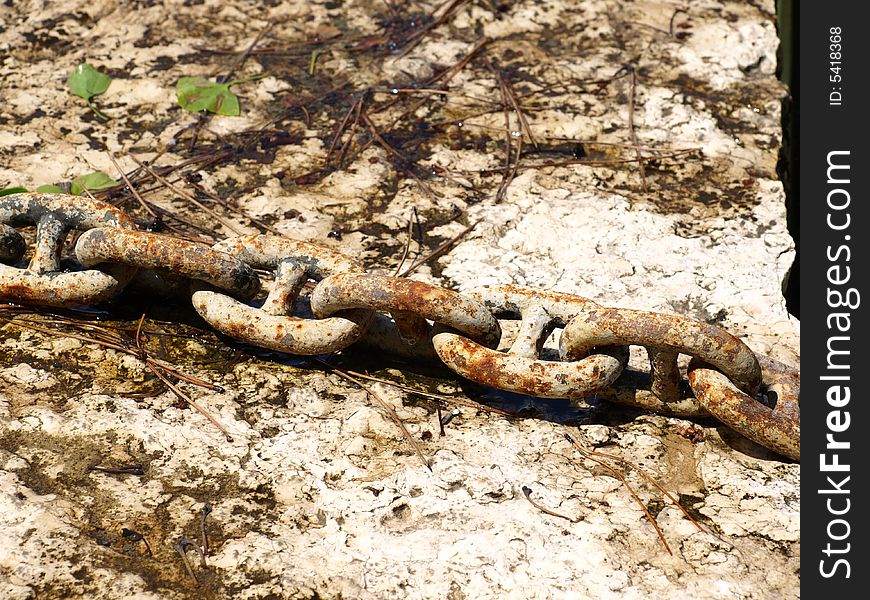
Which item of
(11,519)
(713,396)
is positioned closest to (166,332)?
(11,519)

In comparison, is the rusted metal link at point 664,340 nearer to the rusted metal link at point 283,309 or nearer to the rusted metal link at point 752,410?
the rusted metal link at point 752,410

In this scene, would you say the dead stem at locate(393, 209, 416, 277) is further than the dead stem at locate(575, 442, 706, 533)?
Yes

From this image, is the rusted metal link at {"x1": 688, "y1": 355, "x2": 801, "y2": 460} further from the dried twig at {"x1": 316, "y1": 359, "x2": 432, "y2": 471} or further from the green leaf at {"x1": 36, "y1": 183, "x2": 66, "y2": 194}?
the green leaf at {"x1": 36, "y1": 183, "x2": 66, "y2": 194}

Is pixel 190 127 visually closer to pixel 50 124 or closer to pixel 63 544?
pixel 50 124

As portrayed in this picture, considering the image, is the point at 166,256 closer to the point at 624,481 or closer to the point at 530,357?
the point at 530,357

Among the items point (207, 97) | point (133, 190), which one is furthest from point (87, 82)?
point (133, 190)

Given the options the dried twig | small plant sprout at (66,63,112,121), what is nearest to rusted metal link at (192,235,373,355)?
the dried twig
